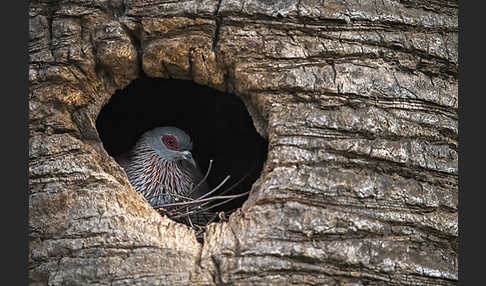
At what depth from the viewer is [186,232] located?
360 cm

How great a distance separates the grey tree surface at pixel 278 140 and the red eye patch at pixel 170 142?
1.65 m

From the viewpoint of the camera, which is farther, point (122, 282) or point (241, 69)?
point (241, 69)

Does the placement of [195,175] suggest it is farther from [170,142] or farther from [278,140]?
[278,140]

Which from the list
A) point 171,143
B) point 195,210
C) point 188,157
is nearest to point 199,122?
point 171,143

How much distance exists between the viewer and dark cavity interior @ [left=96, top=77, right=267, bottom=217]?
5.54m

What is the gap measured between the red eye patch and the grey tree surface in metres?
1.65

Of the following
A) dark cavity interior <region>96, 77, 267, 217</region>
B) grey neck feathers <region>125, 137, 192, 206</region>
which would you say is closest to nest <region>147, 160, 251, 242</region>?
grey neck feathers <region>125, 137, 192, 206</region>

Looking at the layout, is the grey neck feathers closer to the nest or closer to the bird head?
the bird head

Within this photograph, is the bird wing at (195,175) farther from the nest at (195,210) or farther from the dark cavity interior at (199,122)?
the nest at (195,210)

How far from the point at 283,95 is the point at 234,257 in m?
1.11

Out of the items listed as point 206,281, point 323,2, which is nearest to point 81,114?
point 206,281

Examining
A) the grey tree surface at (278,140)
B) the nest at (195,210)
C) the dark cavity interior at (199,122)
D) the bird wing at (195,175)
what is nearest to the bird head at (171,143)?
the bird wing at (195,175)

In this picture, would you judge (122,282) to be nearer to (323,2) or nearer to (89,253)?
(89,253)

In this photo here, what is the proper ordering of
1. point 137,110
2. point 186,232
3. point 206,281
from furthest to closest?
1. point 137,110
2. point 186,232
3. point 206,281
